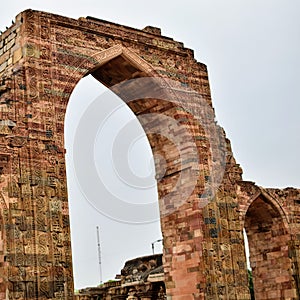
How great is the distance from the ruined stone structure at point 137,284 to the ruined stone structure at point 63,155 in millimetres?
2337

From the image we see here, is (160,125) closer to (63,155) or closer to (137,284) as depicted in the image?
(63,155)

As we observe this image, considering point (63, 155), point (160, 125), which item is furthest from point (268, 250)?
point (63, 155)

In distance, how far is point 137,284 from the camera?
18.0 meters

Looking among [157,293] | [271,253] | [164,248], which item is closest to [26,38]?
[164,248]

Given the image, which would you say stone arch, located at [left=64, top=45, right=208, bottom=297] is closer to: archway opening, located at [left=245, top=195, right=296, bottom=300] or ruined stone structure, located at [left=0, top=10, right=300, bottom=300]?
ruined stone structure, located at [left=0, top=10, right=300, bottom=300]

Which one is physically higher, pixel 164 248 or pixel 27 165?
pixel 27 165

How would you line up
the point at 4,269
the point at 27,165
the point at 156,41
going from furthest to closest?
the point at 156,41 < the point at 27,165 < the point at 4,269

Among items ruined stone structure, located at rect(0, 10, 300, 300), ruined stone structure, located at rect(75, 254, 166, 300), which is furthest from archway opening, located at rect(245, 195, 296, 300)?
ruined stone structure, located at rect(75, 254, 166, 300)

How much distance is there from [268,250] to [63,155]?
853cm

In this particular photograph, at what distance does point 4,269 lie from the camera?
39.4ft

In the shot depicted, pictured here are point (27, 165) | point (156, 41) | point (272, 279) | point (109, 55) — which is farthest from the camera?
point (272, 279)

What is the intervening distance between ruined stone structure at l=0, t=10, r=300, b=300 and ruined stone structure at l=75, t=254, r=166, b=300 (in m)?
2.34

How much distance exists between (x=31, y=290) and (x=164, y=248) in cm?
436

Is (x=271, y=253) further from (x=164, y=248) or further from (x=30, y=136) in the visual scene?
(x=30, y=136)
